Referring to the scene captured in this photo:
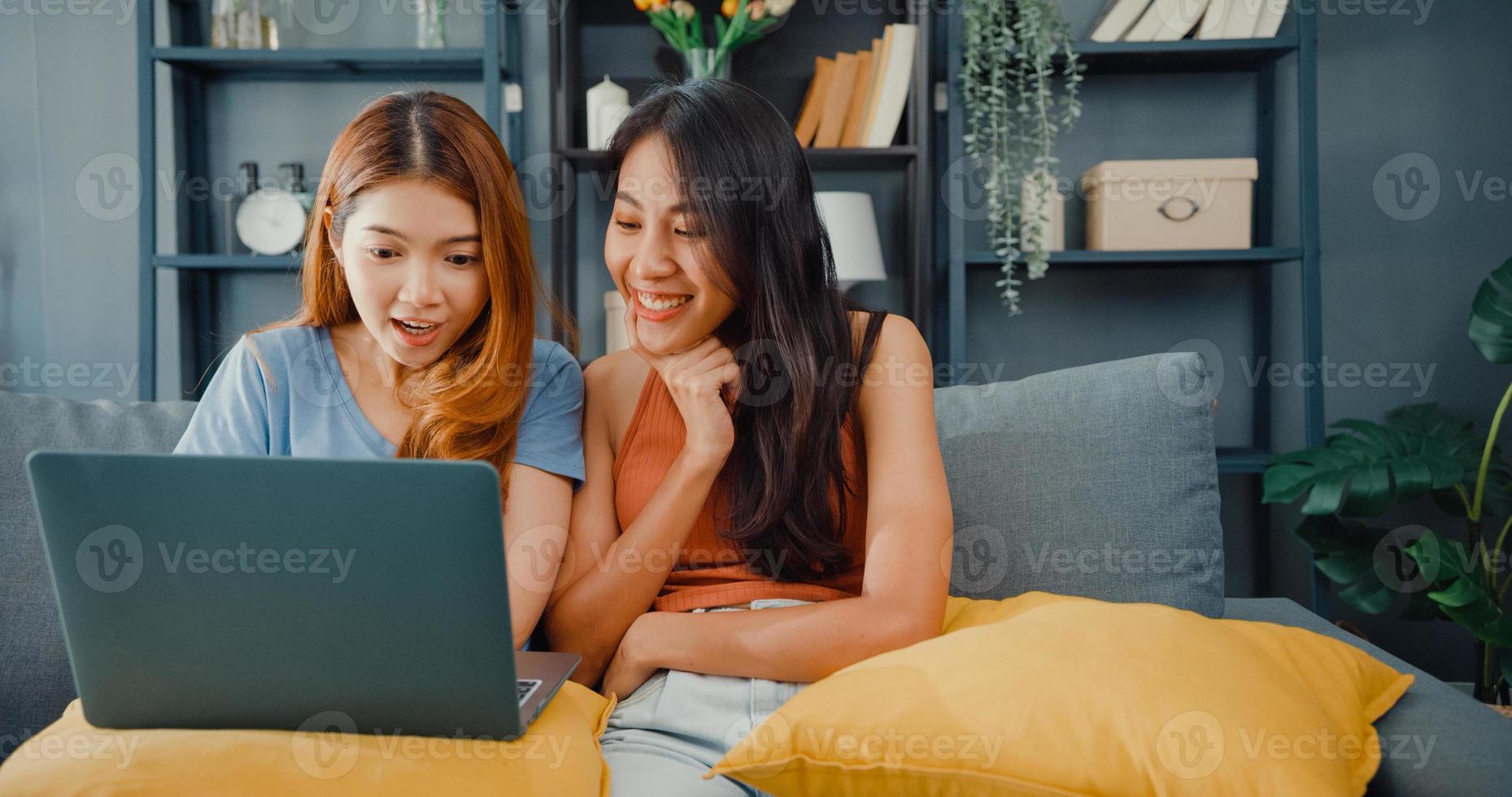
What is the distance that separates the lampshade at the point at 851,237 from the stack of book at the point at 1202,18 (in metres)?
0.73

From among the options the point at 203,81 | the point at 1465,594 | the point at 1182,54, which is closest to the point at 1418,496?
the point at 1465,594

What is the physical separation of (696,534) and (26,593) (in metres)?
0.80

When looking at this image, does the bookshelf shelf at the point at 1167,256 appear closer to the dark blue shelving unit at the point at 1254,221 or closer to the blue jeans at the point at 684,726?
the dark blue shelving unit at the point at 1254,221

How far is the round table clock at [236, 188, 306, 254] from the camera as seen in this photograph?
2564 mm

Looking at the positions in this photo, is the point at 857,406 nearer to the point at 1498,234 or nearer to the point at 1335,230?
the point at 1335,230

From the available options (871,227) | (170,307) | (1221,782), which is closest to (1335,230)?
(871,227)

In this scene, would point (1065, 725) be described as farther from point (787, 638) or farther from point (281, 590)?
point (281, 590)

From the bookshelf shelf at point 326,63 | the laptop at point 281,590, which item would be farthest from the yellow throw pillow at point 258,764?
the bookshelf shelf at point 326,63

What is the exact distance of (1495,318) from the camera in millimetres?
2008

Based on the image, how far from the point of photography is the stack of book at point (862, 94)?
97.0 inches

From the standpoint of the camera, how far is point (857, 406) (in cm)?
119

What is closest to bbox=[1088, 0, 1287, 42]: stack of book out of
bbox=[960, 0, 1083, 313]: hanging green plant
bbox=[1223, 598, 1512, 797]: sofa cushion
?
bbox=[960, 0, 1083, 313]: hanging green plant

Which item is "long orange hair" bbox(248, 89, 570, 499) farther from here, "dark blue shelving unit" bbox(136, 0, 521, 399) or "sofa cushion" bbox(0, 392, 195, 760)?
"dark blue shelving unit" bbox(136, 0, 521, 399)

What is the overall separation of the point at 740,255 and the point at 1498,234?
2379 mm
